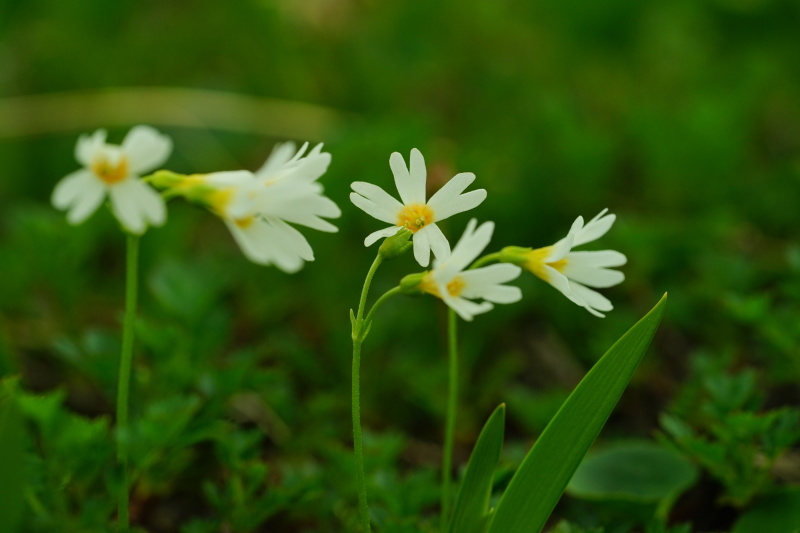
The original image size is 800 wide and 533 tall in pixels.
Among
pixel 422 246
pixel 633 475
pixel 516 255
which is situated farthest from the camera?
pixel 633 475

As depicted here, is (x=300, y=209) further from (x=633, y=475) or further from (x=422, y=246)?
(x=633, y=475)

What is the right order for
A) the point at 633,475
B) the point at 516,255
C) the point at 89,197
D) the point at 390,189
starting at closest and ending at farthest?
the point at 89,197 → the point at 516,255 → the point at 633,475 → the point at 390,189

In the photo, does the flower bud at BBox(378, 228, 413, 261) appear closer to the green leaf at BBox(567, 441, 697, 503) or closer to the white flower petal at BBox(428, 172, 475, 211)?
the white flower petal at BBox(428, 172, 475, 211)

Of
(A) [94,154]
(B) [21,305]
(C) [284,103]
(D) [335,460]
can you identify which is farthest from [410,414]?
(C) [284,103]

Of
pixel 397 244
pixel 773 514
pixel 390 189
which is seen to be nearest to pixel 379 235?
pixel 397 244

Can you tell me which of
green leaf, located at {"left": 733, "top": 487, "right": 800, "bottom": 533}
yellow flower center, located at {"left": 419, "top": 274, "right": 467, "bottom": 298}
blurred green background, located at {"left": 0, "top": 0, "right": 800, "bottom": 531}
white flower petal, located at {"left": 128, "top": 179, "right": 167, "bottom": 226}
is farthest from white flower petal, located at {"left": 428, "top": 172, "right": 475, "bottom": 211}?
green leaf, located at {"left": 733, "top": 487, "right": 800, "bottom": 533}

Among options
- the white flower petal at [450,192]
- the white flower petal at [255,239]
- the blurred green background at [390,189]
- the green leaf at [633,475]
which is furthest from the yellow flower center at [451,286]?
the green leaf at [633,475]

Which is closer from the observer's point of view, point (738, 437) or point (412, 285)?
point (412, 285)

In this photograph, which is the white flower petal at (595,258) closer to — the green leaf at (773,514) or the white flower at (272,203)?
the white flower at (272,203)
